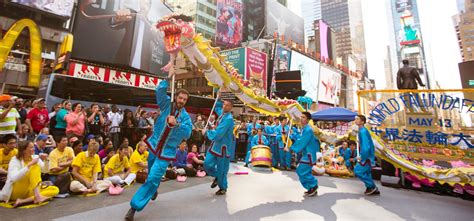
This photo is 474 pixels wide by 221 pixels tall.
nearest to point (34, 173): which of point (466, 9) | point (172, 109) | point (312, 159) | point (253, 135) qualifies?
point (172, 109)

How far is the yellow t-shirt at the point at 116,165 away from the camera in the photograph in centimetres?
471

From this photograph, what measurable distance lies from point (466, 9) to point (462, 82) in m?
65.5

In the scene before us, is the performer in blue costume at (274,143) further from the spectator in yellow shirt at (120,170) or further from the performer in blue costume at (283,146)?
the spectator in yellow shirt at (120,170)

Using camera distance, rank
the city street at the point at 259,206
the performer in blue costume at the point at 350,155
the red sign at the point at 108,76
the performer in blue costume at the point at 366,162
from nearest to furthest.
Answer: the city street at the point at 259,206, the performer in blue costume at the point at 366,162, the performer in blue costume at the point at 350,155, the red sign at the point at 108,76

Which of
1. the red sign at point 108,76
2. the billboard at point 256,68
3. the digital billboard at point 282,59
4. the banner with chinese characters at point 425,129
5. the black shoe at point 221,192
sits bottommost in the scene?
the black shoe at point 221,192

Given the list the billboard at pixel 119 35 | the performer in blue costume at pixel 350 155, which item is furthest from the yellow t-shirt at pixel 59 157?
the billboard at pixel 119 35

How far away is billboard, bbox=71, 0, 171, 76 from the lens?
1444 centimetres

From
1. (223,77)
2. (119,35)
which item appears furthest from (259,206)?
(119,35)

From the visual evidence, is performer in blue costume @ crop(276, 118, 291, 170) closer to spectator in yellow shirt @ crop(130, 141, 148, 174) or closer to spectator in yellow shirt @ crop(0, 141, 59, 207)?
spectator in yellow shirt @ crop(130, 141, 148, 174)

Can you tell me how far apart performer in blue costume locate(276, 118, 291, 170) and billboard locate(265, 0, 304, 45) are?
28227 millimetres

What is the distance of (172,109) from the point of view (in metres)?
3.28

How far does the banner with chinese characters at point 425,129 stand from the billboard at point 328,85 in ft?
85.7

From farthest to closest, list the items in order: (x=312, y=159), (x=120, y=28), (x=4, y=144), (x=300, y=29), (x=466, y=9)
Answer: (x=466, y=9) < (x=300, y=29) < (x=120, y=28) < (x=312, y=159) < (x=4, y=144)

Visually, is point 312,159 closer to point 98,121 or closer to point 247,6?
point 98,121
